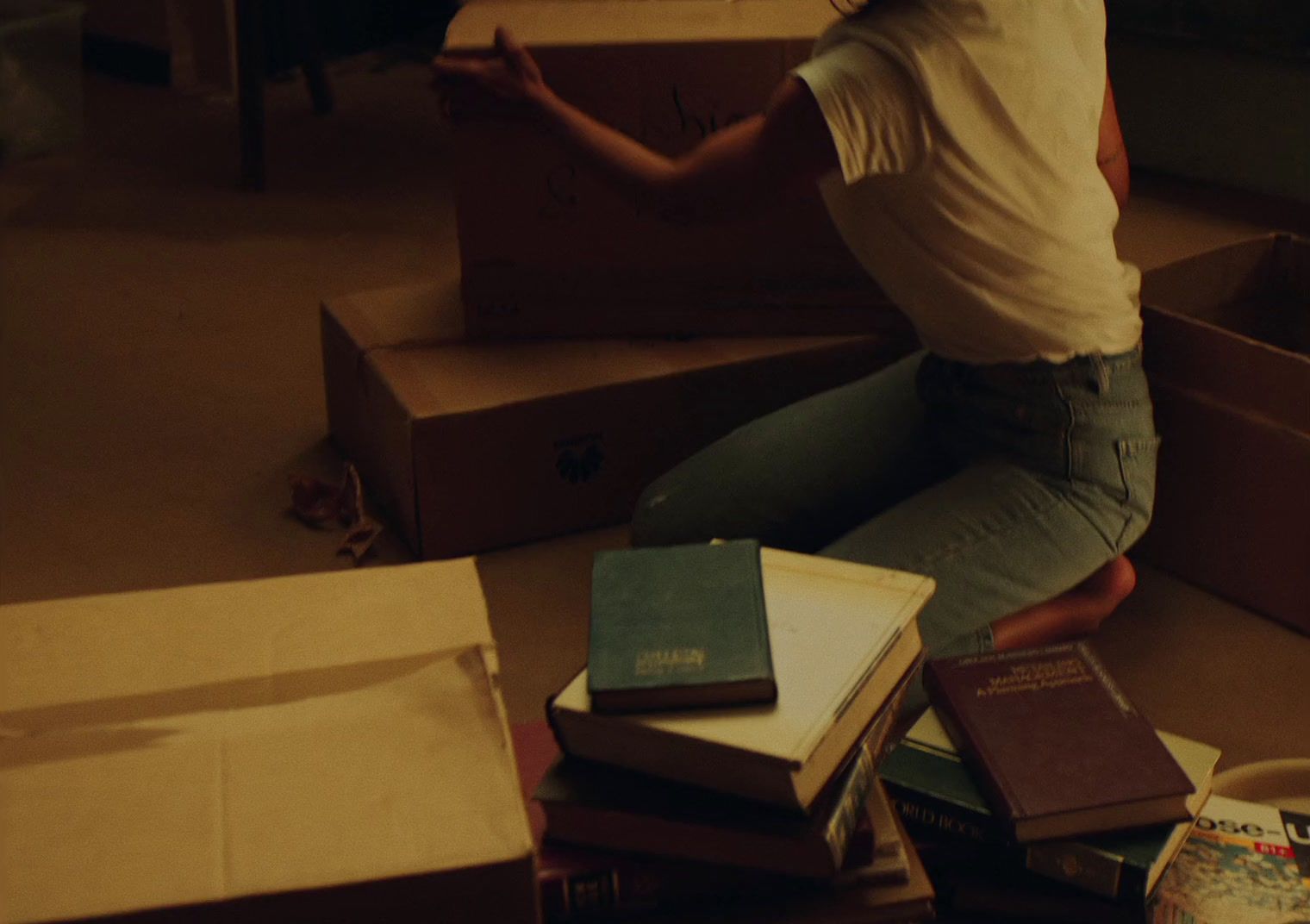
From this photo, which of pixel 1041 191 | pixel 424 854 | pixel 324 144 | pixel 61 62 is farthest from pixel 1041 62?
pixel 61 62

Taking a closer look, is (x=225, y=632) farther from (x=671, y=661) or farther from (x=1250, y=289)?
(x=1250, y=289)

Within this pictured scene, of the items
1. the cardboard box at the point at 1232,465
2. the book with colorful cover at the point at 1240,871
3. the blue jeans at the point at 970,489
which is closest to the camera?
the book with colorful cover at the point at 1240,871

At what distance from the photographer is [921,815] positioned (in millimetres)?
1119

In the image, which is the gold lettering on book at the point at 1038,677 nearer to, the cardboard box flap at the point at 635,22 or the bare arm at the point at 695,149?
the bare arm at the point at 695,149

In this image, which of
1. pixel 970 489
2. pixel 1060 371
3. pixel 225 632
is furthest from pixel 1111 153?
pixel 225 632

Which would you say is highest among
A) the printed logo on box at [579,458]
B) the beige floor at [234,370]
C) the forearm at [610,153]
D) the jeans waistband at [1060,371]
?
the forearm at [610,153]

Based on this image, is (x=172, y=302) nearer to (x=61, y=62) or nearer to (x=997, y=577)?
(x=61, y=62)

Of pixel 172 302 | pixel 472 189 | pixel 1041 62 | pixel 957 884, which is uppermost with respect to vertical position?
pixel 1041 62

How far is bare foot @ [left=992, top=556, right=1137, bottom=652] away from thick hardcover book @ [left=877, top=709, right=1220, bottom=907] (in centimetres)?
27

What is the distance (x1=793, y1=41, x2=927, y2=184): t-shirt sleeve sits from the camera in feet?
3.92

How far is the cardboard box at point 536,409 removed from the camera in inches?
67.2

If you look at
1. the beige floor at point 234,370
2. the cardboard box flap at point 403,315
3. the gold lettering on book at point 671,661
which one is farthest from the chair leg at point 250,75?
the gold lettering on book at point 671,661

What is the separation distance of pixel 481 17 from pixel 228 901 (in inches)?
52.6

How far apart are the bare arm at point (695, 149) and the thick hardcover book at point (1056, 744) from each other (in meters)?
0.44
